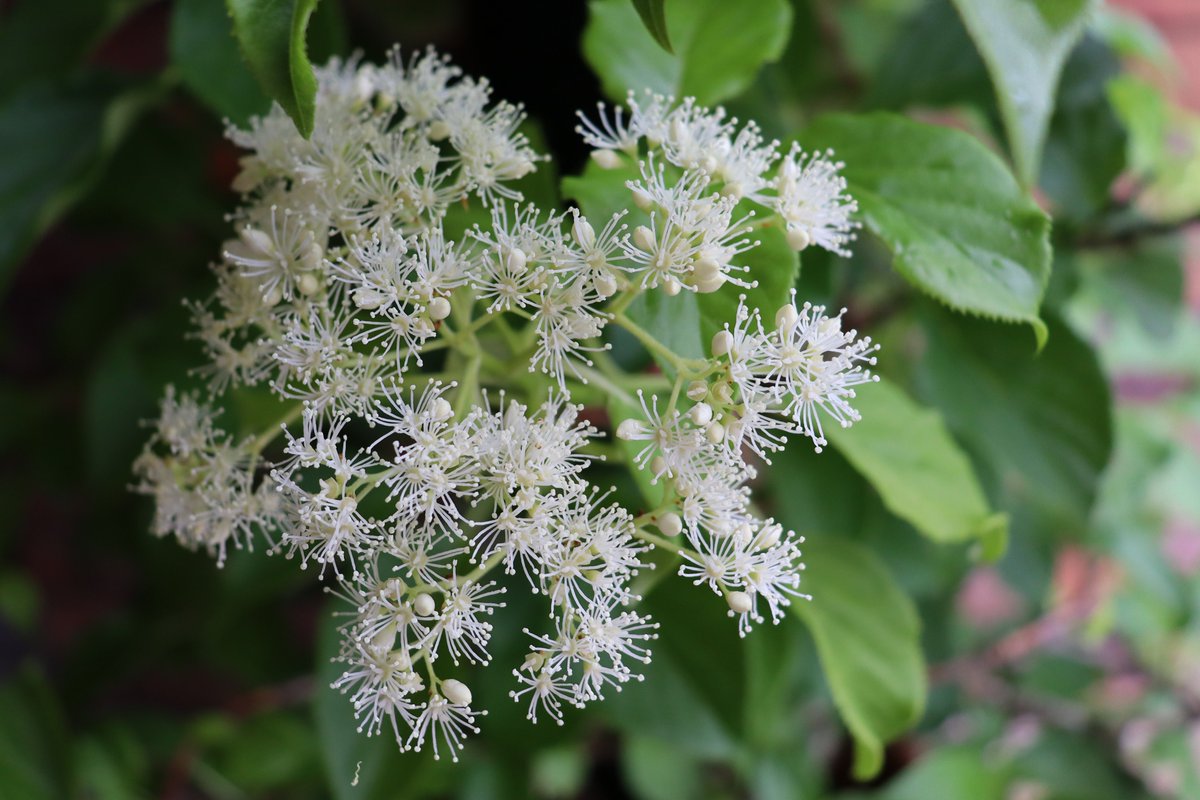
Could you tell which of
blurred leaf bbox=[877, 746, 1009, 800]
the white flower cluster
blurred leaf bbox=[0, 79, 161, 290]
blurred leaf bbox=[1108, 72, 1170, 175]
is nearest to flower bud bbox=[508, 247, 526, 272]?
the white flower cluster

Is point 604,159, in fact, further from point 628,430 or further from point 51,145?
point 51,145

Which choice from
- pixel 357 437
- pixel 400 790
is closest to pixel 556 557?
pixel 400 790

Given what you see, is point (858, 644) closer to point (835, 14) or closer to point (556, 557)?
point (556, 557)

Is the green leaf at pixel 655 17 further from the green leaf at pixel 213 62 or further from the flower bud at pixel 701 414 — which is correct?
the green leaf at pixel 213 62

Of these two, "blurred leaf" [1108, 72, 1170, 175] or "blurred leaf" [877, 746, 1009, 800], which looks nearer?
"blurred leaf" [1108, 72, 1170, 175]

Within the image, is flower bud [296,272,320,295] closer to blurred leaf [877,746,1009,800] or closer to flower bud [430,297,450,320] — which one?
flower bud [430,297,450,320]

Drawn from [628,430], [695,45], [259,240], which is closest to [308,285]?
[259,240]

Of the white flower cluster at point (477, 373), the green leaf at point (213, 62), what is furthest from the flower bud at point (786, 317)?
the green leaf at point (213, 62)
